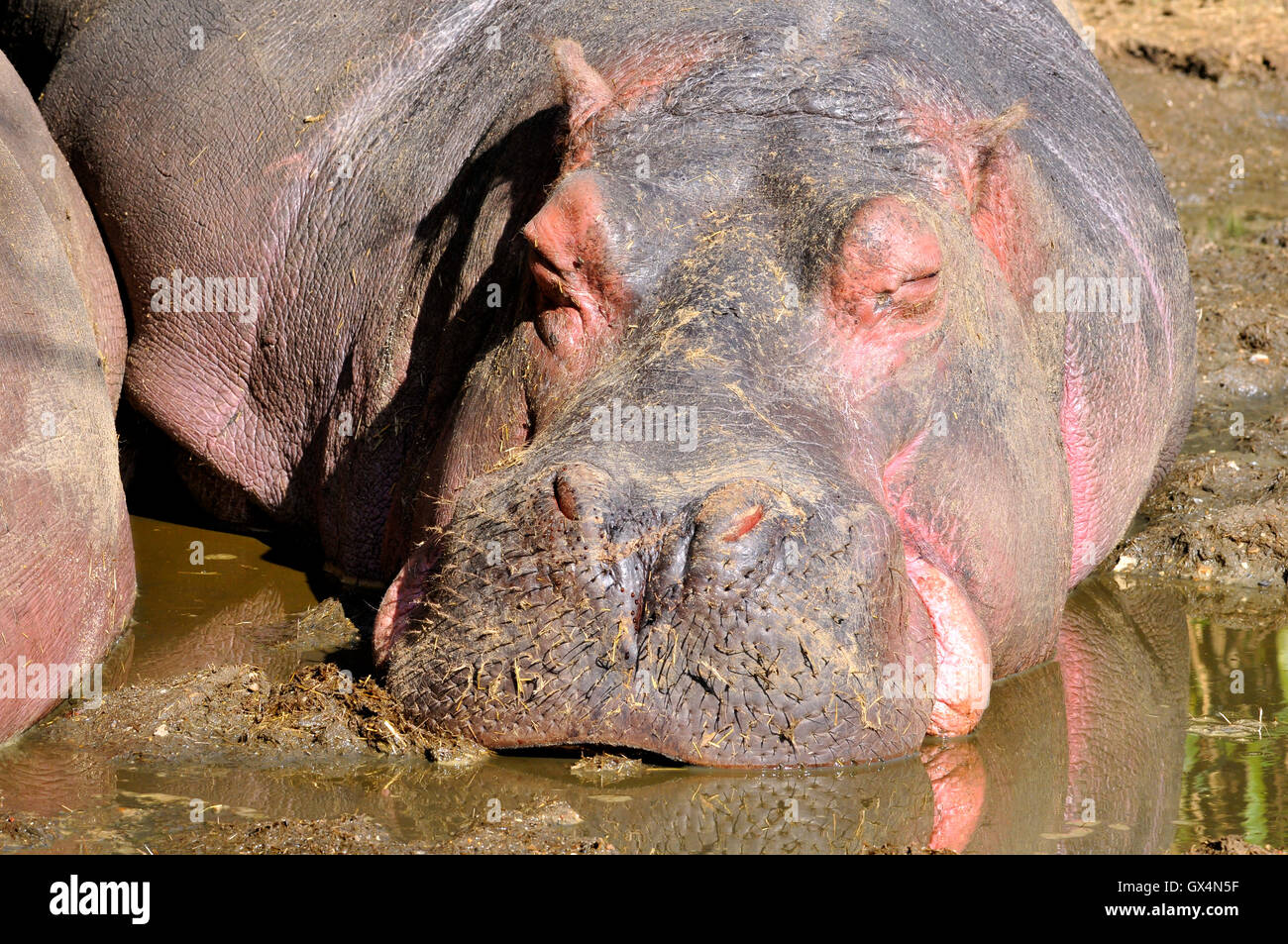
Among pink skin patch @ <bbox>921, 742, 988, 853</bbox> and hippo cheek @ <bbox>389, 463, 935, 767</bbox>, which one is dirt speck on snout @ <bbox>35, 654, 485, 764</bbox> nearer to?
hippo cheek @ <bbox>389, 463, 935, 767</bbox>

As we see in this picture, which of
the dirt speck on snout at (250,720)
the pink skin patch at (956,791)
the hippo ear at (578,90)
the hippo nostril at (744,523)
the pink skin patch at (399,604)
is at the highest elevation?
the hippo ear at (578,90)

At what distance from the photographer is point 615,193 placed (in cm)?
431

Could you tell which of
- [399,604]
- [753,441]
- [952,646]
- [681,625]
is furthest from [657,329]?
[952,646]

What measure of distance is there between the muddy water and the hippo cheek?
0.40 ft

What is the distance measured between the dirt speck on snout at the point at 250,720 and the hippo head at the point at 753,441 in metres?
0.11

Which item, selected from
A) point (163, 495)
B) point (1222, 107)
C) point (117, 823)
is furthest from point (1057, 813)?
point (1222, 107)

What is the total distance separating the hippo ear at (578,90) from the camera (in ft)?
15.4

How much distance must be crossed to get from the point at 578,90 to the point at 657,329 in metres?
0.87

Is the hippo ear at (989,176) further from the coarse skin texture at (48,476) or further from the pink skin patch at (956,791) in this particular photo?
the coarse skin texture at (48,476)

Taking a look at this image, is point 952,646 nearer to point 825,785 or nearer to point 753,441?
point 825,785

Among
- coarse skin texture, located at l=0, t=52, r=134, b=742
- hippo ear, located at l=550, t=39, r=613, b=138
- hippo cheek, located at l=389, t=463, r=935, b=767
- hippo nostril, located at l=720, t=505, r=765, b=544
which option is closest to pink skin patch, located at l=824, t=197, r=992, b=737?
hippo cheek, located at l=389, t=463, r=935, b=767

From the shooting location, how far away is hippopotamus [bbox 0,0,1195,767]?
12.7 ft

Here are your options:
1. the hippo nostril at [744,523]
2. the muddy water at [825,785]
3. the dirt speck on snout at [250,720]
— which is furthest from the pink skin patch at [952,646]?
the dirt speck on snout at [250,720]
